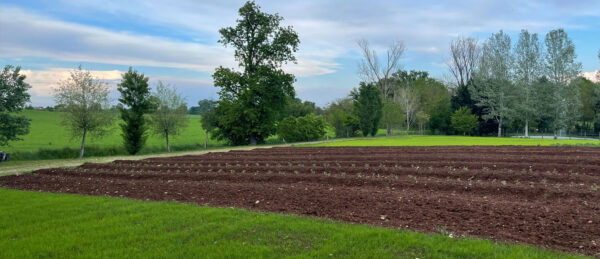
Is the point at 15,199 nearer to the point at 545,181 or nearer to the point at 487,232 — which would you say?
the point at 487,232

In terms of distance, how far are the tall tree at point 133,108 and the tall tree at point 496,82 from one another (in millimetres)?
49578

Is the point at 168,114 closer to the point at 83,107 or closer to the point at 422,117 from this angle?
the point at 83,107

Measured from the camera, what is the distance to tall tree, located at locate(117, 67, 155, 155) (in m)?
25.0

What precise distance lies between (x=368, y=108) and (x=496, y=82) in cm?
2139

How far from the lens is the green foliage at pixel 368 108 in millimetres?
51438

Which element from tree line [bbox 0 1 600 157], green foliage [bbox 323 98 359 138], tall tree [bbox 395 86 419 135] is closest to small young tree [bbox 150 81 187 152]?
tree line [bbox 0 1 600 157]

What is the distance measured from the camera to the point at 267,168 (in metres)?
14.2

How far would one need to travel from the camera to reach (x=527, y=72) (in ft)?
166

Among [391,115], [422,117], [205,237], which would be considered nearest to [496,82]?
[422,117]

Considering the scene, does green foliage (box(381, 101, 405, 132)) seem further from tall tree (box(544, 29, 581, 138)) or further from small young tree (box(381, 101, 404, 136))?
tall tree (box(544, 29, 581, 138))

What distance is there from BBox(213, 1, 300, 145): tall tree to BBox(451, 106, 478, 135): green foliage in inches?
1297

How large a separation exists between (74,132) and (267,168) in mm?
18696

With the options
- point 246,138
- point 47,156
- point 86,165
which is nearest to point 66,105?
point 47,156

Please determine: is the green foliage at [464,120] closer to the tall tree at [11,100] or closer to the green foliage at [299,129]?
the green foliage at [299,129]
